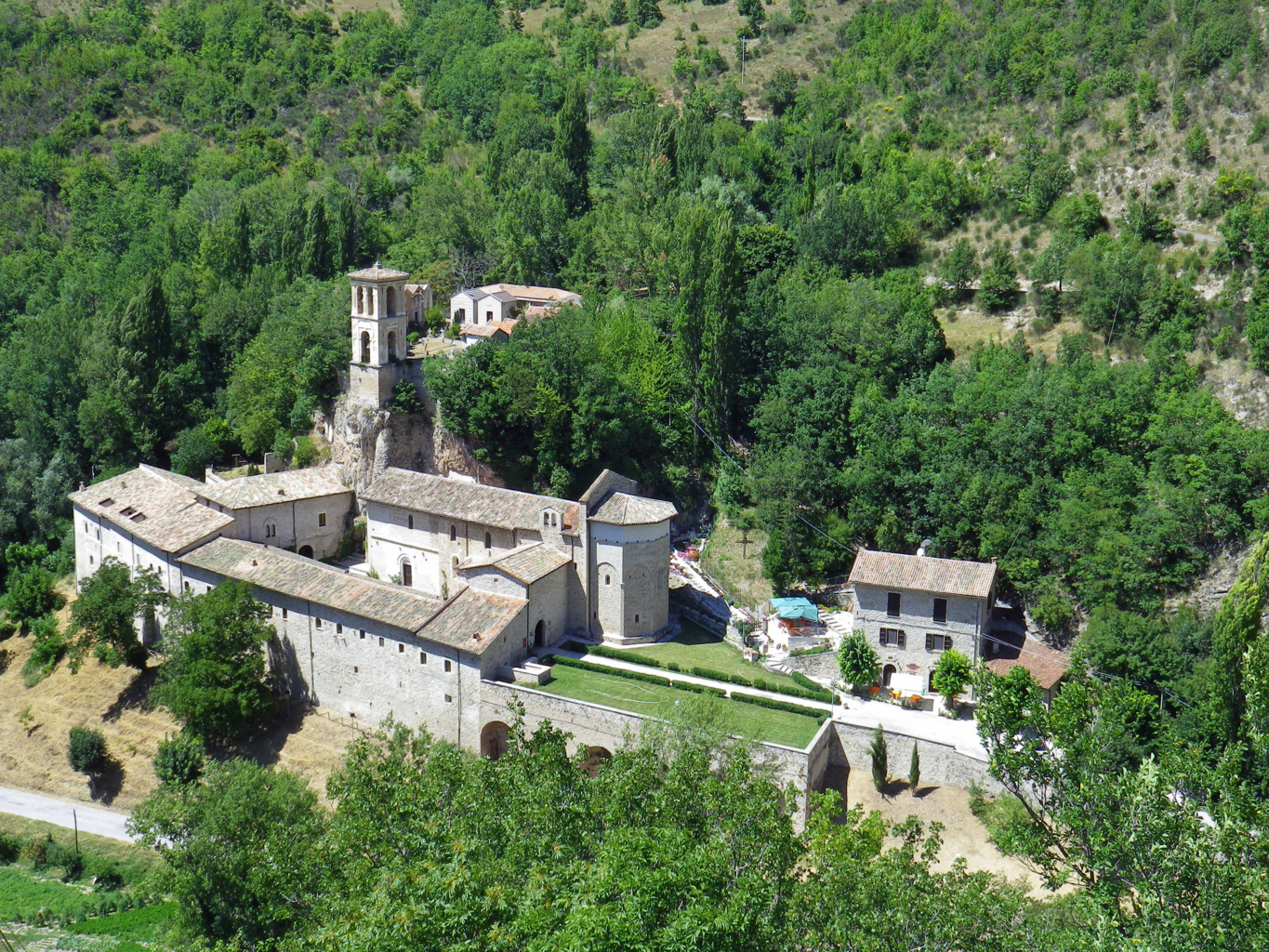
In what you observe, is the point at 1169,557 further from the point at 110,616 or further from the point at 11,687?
the point at 11,687

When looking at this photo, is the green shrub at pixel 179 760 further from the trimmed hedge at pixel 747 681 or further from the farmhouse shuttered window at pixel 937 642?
the farmhouse shuttered window at pixel 937 642

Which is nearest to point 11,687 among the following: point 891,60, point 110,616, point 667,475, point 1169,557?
point 110,616

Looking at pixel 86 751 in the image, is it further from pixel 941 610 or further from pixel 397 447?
pixel 941 610

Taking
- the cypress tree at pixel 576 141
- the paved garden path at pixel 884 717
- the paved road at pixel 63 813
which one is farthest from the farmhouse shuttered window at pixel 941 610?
→ the cypress tree at pixel 576 141

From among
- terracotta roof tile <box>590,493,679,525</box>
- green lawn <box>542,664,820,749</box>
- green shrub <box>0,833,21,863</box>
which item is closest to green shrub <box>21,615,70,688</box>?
green shrub <box>0,833,21,863</box>

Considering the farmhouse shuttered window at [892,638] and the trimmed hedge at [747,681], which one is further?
the farmhouse shuttered window at [892,638]

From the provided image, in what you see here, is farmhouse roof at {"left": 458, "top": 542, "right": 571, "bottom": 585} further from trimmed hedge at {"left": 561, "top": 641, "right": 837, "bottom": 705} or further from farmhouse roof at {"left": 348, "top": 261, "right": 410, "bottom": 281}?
farmhouse roof at {"left": 348, "top": 261, "right": 410, "bottom": 281}
